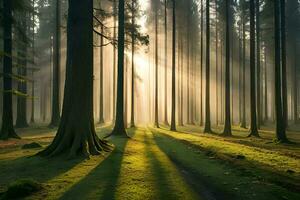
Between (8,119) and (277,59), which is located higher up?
(277,59)

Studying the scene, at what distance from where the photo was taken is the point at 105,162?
12.4m

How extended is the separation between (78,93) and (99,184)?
5.78 m

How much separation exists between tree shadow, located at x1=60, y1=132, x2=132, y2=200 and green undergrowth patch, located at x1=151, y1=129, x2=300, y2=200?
2.22 m

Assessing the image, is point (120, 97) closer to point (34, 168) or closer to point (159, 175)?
point (34, 168)

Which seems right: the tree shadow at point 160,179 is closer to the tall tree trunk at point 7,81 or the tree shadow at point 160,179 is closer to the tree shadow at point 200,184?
the tree shadow at point 200,184

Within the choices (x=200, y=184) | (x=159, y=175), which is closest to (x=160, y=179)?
(x=159, y=175)

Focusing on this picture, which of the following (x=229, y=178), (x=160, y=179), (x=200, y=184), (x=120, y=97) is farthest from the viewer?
(x=120, y=97)

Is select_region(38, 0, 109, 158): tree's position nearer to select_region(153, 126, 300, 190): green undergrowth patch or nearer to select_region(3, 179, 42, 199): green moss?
select_region(3, 179, 42, 199): green moss

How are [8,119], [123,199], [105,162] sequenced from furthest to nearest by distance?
[8,119]
[105,162]
[123,199]

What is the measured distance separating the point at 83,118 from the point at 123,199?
677cm

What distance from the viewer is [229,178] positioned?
10.1 metres

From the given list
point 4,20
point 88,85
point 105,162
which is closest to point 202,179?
point 105,162

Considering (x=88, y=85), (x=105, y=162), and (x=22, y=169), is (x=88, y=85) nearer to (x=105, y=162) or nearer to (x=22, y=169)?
(x=105, y=162)

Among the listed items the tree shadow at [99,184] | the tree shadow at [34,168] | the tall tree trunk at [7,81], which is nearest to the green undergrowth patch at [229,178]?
the tree shadow at [99,184]
